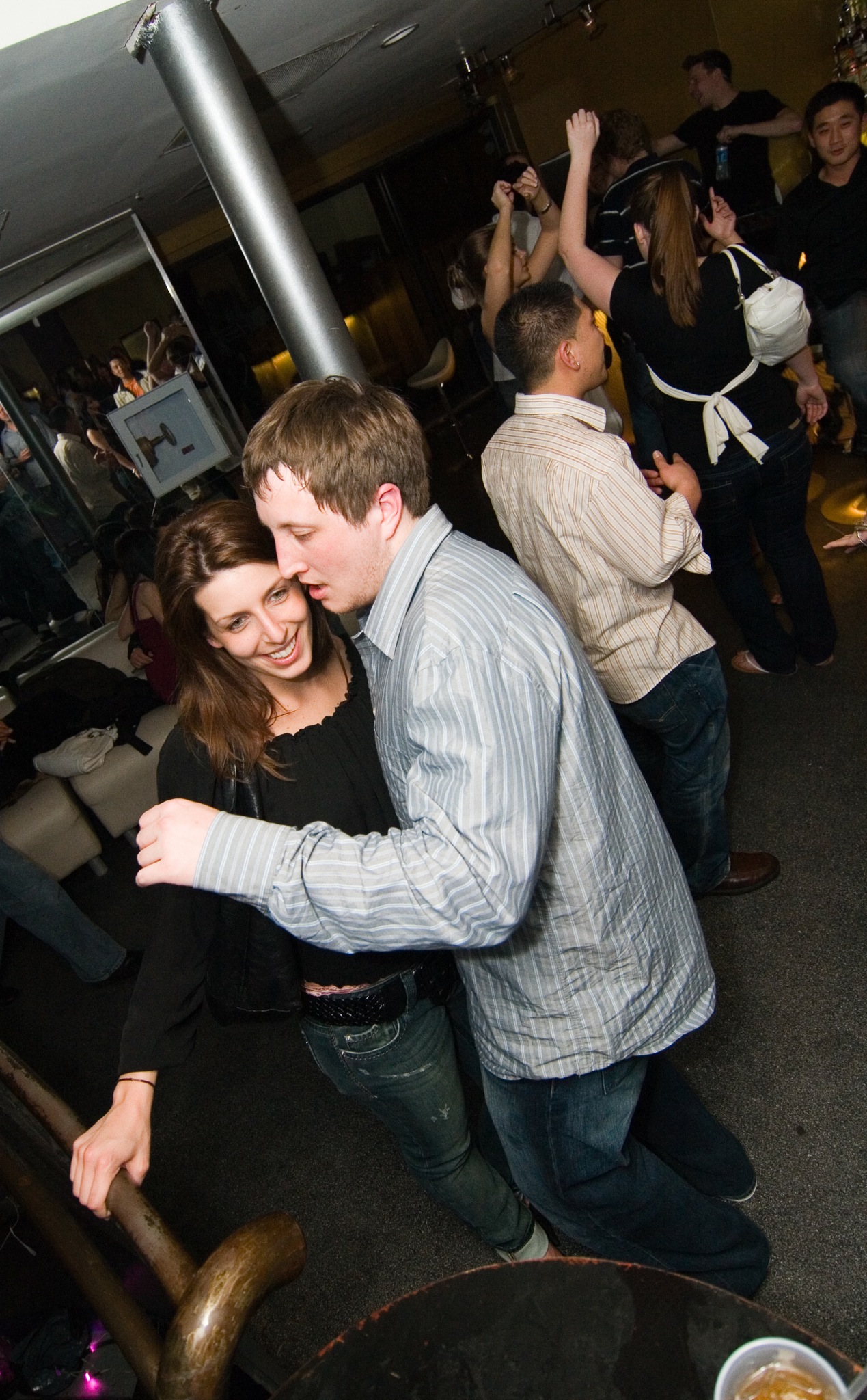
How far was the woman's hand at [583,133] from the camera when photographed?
2867 millimetres

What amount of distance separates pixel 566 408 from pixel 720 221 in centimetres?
95

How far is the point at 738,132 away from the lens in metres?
4.97

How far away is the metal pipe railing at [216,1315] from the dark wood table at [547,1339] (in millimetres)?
254

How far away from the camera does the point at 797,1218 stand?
6.13ft

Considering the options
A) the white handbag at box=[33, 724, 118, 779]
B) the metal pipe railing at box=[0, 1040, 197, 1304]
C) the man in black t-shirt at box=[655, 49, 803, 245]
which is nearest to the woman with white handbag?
the metal pipe railing at box=[0, 1040, 197, 1304]

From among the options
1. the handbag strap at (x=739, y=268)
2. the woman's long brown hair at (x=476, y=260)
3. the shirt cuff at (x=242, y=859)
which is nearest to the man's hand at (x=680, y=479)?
the handbag strap at (x=739, y=268)

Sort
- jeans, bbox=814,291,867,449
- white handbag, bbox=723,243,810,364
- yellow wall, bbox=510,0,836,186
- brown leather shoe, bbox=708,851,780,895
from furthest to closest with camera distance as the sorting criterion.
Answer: yellow wall, bbox=510,0,836,186, jeans, bbox=814,291,867,449, brown leather shoe, bbox=708,851,780,895, white handbag, bbox=723,243,810,364

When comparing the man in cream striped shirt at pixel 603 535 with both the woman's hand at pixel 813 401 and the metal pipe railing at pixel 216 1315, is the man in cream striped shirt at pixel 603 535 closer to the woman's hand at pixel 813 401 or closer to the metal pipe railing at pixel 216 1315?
the woman's hand at pixel 813 401

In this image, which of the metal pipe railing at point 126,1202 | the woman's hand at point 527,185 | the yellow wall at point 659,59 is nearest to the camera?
the metal pipe railing at point 126,1202

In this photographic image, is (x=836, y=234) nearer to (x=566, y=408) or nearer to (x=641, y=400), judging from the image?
(x=641, y=400)

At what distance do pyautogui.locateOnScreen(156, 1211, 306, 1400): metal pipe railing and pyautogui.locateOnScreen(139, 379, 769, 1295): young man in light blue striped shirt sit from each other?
1.08 ft

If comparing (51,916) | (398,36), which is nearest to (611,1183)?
(51,916)

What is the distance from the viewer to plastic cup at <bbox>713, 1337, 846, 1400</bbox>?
0.82 metres

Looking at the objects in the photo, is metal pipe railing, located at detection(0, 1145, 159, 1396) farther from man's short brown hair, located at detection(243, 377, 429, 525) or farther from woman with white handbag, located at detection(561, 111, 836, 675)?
woman with white handbag, located at detection(561, 111, 836, 675)
